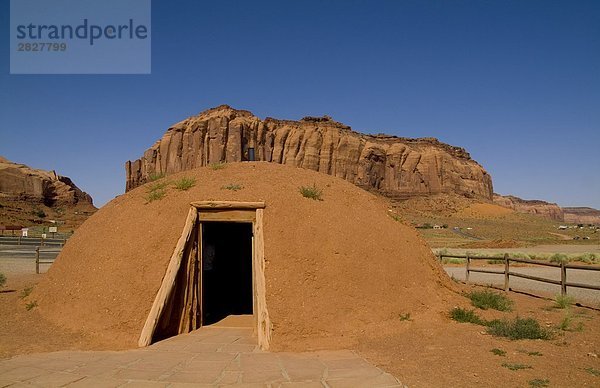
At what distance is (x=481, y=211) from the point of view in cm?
8506

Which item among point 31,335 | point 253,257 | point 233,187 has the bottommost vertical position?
point 31,335

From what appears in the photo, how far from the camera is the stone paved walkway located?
5297 mm

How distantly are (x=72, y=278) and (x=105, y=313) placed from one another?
159 centimetres

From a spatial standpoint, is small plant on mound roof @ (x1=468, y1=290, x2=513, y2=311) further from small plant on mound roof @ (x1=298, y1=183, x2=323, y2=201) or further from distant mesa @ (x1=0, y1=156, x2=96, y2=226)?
distant mesa @ (x1=0, y1=156, x2=96, y2=226)

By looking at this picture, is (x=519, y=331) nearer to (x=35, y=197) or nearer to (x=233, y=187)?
(x=233, y=187)

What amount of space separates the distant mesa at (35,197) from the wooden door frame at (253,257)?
173ft

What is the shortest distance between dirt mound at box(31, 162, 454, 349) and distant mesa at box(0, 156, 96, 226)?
51399 mm

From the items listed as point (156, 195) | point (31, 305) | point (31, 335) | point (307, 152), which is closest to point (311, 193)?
point (156, 195)

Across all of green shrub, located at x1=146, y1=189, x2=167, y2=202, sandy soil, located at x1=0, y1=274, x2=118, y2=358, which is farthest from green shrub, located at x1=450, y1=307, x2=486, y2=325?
green shrub, located at x1=146, y1=189, x2=167, y2=202

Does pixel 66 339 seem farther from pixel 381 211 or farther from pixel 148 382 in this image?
pixel 381 211

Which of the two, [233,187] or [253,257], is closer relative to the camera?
[253,257]

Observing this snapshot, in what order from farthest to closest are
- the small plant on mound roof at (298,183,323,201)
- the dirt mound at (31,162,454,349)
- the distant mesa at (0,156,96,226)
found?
1. the distant mesa at (0,156,96,226)
2. the small plant on mound roof at (298,183,323,201)
3. the dirt mound at (31,162,454,349)

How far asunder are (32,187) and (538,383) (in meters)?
77.3

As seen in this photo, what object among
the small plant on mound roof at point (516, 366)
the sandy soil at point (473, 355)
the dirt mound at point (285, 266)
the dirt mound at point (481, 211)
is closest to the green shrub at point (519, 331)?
the sandy soil at point (473, 355)
